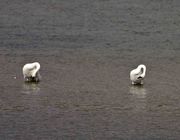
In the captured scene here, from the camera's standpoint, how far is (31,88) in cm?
1942

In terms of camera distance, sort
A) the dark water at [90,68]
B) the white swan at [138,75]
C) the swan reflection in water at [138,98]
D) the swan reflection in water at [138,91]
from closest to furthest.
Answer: the dark water at [90,68] → the swan reflection in water at [138,98] → the swan reflection in water at [138,91] → the white swan at [138,75]

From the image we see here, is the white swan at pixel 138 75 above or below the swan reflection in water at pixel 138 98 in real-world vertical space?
above

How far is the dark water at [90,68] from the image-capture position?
16016 mm

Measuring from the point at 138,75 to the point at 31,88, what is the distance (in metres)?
2.44

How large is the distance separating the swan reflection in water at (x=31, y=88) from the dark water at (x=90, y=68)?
26 mm

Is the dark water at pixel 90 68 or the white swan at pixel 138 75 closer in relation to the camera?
the dark water at pixel 90 68

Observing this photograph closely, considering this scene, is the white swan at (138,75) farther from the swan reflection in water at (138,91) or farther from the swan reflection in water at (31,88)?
the swan reflection in water at (31,88)

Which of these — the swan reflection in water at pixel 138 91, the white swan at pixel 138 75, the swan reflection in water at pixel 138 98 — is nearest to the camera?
the swan reflection in water at pixel 138 98

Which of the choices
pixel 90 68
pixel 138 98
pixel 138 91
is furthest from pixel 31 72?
pixel 138 98

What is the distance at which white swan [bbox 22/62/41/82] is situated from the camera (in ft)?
65.6

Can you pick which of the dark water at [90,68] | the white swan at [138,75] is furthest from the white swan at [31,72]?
the white swan at [138,75]

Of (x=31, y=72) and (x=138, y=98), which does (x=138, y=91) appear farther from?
(x=31, y=72)

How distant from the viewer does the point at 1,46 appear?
963 inches

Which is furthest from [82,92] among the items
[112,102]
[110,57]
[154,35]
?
[154,35]
